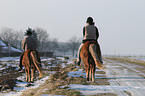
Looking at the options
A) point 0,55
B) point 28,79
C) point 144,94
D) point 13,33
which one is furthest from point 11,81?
point 13,33

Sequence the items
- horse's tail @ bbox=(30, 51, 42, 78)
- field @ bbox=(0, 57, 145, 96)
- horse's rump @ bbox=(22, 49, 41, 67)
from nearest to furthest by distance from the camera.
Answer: horse's tail @ bbox=(30, 51, 42, 78) < horse's rump @ bbox=(22, 49, 41, 67) < field @ bbox=(0, 57, 145, 96)

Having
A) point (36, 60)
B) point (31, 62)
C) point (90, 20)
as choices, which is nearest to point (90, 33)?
point (90, 20)

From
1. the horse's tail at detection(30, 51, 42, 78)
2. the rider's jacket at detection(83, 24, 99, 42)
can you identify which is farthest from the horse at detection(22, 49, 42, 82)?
the rider's jacket at detection(83, 24, 99, 42)

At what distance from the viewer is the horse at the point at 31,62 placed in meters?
2.38

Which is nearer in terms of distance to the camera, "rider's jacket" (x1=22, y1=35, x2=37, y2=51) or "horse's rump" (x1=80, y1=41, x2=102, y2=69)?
"horse's rump" (x1=80, y1=41, x2=102, y2=69)

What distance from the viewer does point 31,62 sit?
2494mm

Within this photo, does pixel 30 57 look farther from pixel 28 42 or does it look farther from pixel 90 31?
pixel 90 31

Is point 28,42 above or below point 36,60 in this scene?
above

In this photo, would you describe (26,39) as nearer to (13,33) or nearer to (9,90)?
(9,90)

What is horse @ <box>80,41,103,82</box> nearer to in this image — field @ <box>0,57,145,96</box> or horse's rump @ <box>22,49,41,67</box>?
horse's rump @ <box>22,49,41,67</box>

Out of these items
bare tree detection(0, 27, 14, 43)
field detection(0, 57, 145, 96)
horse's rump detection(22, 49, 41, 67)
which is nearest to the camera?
horse's rump detection(22, 49, 41, 67)

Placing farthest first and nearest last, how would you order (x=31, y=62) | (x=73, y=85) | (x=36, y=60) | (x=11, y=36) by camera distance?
(x=11, y=36)
(x=73, y=85)
(x=31, y=62)
(x=36, y=60)

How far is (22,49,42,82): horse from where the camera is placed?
2.38m

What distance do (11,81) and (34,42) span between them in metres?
12.6
